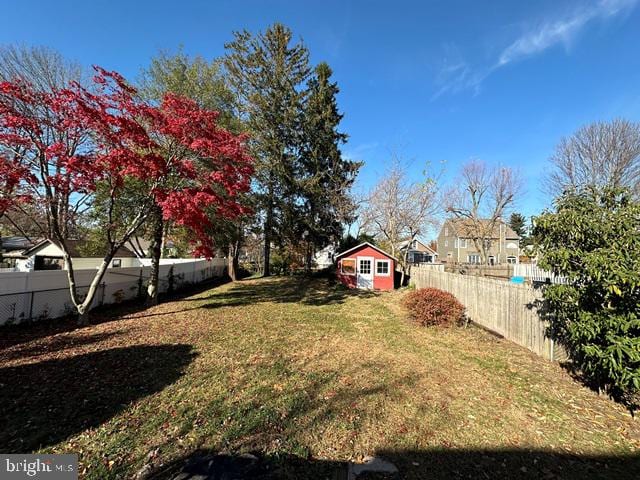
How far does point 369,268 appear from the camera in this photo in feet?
58.7

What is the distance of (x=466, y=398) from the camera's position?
14.4ft

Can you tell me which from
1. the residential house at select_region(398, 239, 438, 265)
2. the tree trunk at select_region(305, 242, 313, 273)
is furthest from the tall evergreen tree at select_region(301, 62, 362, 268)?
the residential house at select_region(398, 239, 438, 265)

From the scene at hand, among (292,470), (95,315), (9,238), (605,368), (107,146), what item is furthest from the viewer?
(9,238)

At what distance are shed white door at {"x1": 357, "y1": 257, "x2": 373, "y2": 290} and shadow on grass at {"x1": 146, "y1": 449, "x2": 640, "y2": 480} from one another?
14580 millimetres

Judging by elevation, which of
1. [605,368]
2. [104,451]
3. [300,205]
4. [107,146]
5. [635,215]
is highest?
[300,205]

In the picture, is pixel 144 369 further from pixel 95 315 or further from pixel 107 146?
pixel 107 146

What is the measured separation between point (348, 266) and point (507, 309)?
11469mm

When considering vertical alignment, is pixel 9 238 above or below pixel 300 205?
below

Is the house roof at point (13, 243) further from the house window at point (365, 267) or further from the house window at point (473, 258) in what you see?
the house window at point (473, 258)

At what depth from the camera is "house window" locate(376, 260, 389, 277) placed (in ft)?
58.0

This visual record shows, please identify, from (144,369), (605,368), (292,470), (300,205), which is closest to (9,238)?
(300,205)

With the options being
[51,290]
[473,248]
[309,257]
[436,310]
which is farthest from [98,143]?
[473,248]

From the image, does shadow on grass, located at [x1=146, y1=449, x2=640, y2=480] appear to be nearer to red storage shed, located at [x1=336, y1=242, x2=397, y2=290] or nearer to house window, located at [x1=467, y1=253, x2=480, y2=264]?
red storage shed, located at [x1=336, y1=242, x2=397, y2=290]

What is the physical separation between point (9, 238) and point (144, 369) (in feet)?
118
